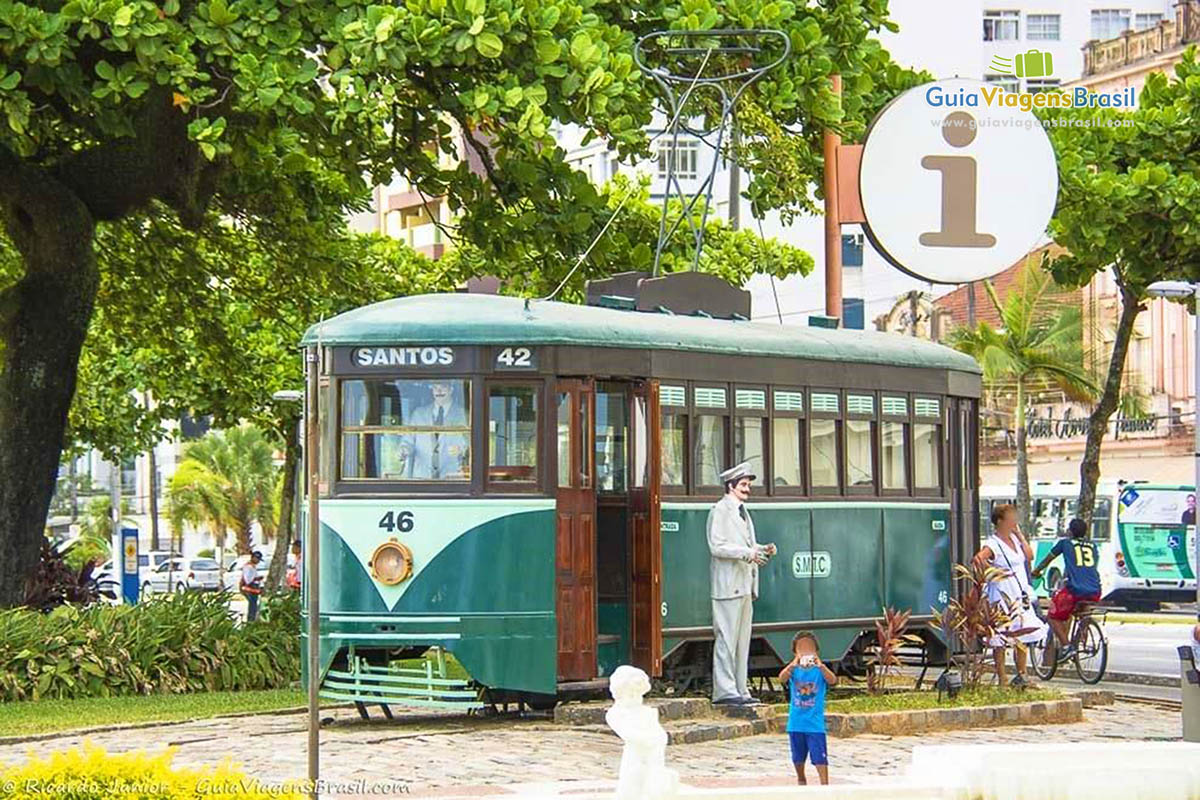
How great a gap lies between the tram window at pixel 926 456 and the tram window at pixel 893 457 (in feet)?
0.46

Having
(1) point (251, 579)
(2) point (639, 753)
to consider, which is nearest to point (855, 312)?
(1) point (251, 579)

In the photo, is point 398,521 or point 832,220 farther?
point 832,220

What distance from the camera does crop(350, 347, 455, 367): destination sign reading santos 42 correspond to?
52.5 ft

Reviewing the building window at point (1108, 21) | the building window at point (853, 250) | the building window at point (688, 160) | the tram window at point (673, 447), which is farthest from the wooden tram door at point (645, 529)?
the building window at point (1108, 21)

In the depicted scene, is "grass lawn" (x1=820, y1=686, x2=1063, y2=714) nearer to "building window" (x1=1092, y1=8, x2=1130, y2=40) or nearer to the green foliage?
the green foliage

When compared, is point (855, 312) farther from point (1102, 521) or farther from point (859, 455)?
point (859, 455)

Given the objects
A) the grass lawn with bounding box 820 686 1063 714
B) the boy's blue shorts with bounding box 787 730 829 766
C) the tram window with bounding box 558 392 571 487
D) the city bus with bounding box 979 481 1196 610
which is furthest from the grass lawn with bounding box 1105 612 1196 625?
the boy's blue shorts with bounding box 787 730 829 766

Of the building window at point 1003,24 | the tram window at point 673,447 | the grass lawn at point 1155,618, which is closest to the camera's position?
the tram window at point 673,447

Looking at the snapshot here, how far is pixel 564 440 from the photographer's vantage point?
16234 mm

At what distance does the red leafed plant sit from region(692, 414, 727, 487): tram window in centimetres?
181

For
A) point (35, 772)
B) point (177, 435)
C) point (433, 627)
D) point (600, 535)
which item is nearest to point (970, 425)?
point (600, 535)

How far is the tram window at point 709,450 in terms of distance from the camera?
1723 centimetres

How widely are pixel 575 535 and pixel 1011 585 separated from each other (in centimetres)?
452

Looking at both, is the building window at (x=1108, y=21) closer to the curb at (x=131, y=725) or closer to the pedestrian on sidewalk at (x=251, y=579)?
the pedestrian on sidewalk at (x=251, y=579)
